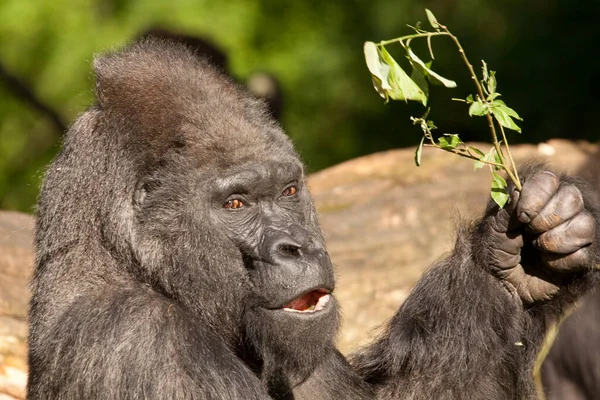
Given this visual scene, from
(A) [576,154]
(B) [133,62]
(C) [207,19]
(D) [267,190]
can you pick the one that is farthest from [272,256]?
(C) [207,19]

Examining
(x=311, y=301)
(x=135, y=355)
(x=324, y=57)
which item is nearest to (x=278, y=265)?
(x=311, y=301)

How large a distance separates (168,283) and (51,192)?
1.91 ft

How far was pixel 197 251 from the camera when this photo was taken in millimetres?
3777

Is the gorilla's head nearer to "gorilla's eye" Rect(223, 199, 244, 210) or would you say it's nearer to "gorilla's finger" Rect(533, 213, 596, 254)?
"gorilla's eye" Rect(223, 199, 244, 210)

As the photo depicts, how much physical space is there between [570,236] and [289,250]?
3.35ft

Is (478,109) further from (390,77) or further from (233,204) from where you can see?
(233,204)

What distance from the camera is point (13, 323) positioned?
5.57 m

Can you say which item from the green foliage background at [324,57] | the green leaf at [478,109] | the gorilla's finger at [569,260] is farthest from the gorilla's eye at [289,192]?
the green foliage background at [324,57]

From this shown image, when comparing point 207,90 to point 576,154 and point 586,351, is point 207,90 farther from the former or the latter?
point 576,154

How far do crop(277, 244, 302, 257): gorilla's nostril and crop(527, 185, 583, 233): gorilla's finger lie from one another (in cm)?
87

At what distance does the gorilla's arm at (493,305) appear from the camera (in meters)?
3.79

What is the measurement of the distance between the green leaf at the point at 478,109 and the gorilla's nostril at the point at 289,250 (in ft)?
2.57

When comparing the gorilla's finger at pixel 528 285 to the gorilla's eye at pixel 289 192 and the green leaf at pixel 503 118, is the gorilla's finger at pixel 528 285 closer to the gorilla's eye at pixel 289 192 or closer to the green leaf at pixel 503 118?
the green leaf at pixel 503 118

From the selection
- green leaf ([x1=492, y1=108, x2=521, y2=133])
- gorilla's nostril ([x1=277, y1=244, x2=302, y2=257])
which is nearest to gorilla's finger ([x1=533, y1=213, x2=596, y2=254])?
green leaf ([x1=492, y1=108, x2=521, y2=133])
